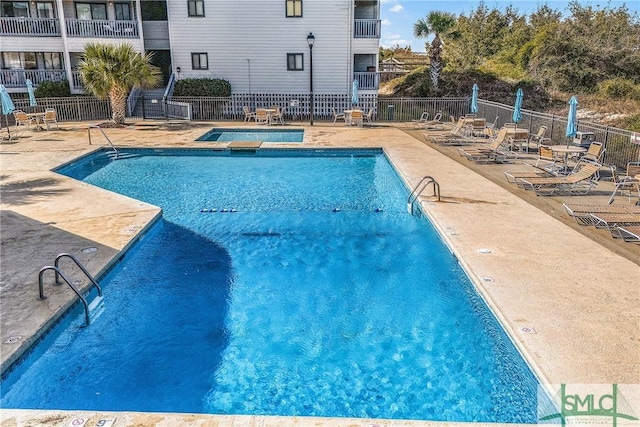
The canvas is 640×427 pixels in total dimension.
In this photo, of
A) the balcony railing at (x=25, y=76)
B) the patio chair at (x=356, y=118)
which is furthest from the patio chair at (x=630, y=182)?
the balcony railing at (x=25, y=76)

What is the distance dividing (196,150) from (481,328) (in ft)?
45.1

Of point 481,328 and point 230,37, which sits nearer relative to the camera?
point 481,328

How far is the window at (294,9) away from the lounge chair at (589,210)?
20.1m

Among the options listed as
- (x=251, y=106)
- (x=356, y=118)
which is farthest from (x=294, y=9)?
(x=356, y=118)

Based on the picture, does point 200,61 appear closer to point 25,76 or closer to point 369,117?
point 25,76

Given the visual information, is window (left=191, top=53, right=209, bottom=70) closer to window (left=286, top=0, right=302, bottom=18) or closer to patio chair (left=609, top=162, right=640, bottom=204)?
window (left=286, top=0, right=302, bottom=18)

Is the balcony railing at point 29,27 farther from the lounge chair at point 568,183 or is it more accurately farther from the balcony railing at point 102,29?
the lounge chair at point 568,183

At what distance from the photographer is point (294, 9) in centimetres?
2642

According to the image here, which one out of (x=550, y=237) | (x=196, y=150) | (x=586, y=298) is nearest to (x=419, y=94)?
(x=196, y=150)

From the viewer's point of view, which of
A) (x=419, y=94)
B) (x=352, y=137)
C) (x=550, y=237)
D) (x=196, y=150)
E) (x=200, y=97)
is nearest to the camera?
(x=550, y=237)

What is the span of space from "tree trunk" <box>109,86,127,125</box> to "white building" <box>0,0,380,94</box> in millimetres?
5227

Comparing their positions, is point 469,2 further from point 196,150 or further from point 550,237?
point 550,237

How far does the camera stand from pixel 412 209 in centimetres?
1141

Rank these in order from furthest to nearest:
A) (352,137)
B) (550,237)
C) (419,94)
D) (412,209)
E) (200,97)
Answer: (419,94), (200,97), (352,137), (412,209), (550,237)
